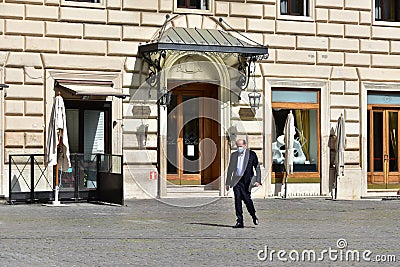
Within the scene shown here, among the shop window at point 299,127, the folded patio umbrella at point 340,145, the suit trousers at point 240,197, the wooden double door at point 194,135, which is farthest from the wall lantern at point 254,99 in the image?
the suit trousers at point 240,197

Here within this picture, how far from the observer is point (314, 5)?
28.8 m

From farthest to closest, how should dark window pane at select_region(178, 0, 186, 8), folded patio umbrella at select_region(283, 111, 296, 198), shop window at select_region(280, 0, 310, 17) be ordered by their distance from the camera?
shop window at select_region(280, 0, 310, 17) → folded patio umbrella at select_region(283, 111, 296, 198) → dark window pane at select_region(178, 0, 186, 8)

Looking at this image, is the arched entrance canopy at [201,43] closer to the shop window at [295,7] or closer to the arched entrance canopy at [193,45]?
the arched entrance canopy at [193,45]

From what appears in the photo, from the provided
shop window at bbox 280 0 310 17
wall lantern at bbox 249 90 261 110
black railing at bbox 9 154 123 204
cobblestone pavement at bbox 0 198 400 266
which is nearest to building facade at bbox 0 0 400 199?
shop window at bbox 280 0 310 17

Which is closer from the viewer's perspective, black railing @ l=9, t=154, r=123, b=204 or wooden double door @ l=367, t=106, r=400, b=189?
black railing @ l=9, t=154, r=123, b=204

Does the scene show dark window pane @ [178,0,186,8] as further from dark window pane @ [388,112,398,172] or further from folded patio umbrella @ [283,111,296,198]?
dark window pane @ [388,112,398,172]

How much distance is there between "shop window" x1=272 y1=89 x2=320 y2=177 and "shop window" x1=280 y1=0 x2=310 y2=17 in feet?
7.33

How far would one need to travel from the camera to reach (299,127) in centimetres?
2894

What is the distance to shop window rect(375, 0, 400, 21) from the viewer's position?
29.9 metres

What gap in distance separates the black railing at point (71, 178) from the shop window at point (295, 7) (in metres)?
7.47

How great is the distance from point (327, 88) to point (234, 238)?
12.3 m

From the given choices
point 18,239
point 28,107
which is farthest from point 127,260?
point 28,107

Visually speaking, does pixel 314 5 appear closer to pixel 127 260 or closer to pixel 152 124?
pixel 152 124

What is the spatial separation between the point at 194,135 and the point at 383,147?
586 cm
